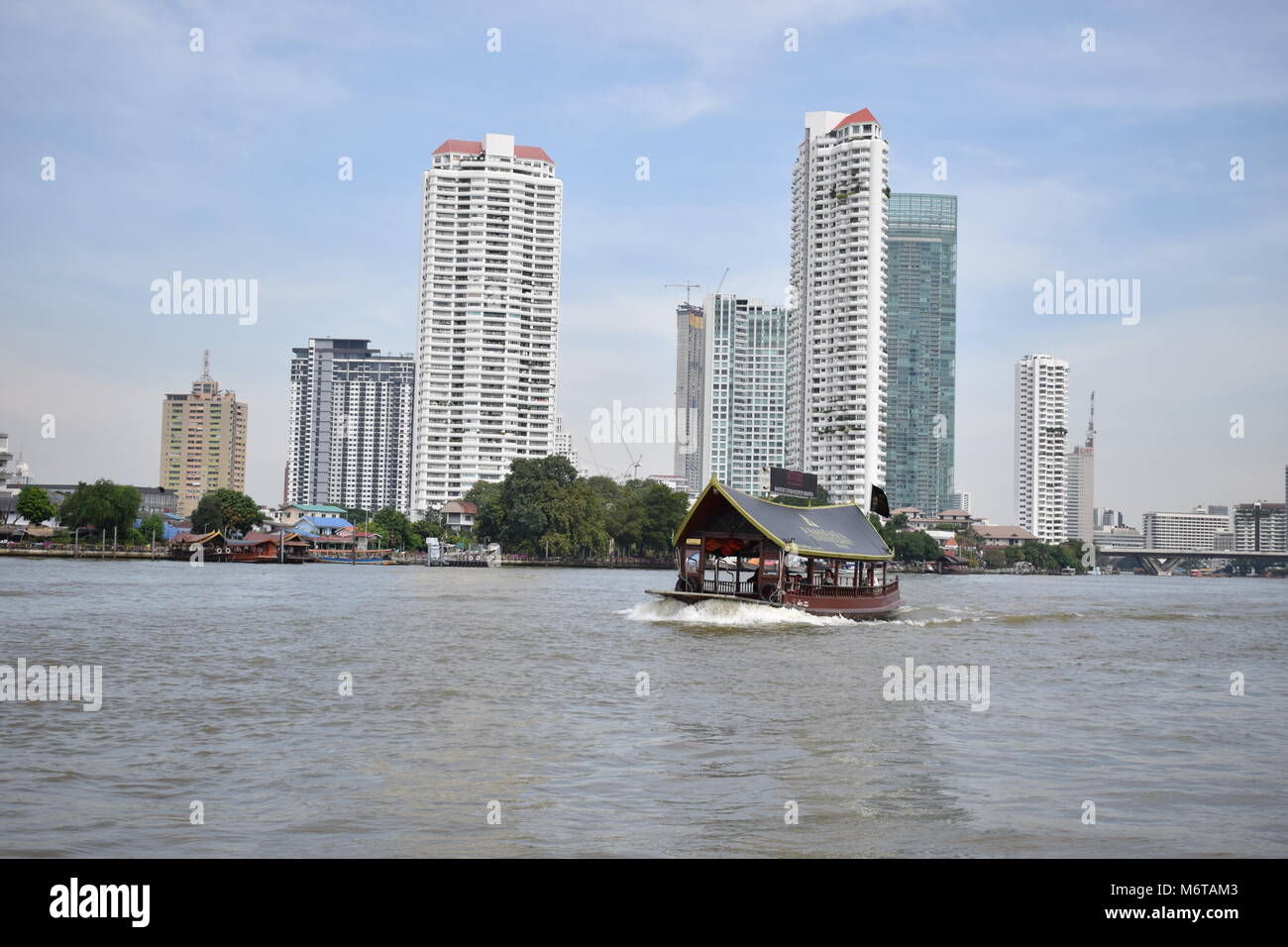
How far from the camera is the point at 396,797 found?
10578 millimetres

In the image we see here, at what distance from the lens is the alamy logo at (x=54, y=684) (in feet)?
53.9

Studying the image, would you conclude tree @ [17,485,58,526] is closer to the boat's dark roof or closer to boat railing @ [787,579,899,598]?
the boat's dark roof

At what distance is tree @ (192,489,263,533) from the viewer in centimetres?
10225

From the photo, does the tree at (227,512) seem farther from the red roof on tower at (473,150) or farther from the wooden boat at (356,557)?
the red roof on tower at (473,150)

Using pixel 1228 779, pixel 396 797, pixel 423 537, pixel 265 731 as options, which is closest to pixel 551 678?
pixel 265 731

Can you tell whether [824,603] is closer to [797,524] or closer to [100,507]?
[797,524]

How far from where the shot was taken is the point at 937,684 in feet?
68.2

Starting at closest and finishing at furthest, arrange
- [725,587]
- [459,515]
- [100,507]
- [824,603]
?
1. [824,603]
2. [725,587]
3. [100,507]
4. [459,515]

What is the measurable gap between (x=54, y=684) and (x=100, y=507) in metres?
88.0
